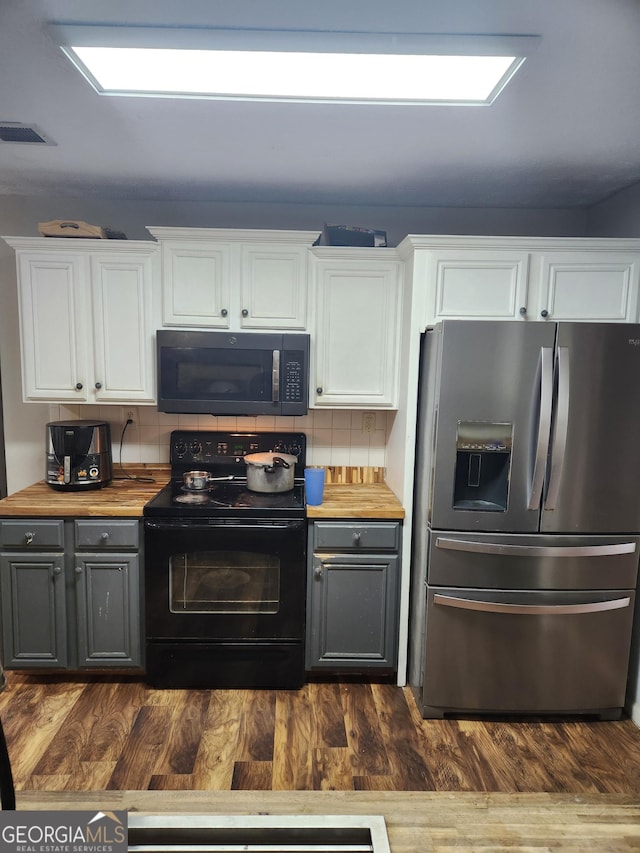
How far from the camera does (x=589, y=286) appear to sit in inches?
94.5

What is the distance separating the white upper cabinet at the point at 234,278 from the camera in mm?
2588

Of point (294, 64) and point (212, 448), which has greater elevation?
point (294, 64)

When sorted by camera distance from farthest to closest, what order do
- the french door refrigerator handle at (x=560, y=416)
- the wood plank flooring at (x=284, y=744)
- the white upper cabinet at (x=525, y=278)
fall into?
1. the white upper cabinet at (x=525, y=278)
2. the french door refrigerator handle at (x=560, y=416)
3. the wood plank flooring at (x=284, y=744)

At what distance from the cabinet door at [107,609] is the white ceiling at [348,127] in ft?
6.14

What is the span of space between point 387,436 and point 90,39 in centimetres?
224

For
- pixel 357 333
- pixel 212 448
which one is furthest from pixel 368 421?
pixel 212 448

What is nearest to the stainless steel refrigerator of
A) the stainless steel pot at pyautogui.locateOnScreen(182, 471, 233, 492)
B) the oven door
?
the oven door

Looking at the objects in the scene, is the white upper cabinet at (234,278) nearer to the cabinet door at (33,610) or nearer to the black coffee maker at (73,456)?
the black coffee maker at (73,456)

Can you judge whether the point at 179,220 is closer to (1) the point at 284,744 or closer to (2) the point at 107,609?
(2) the point at 107,609

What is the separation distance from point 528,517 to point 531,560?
20cm

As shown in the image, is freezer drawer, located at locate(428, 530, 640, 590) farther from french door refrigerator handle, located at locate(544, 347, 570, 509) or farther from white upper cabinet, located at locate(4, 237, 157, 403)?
white upper cabinet, located at locate(4, 237, 157, 403)

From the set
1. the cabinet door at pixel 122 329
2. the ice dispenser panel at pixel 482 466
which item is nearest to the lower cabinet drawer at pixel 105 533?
the cabinet door at pixel 122 329

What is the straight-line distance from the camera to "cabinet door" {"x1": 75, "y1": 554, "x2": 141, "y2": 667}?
2.44 m

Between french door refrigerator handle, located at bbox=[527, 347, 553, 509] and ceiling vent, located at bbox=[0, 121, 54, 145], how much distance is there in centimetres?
226
